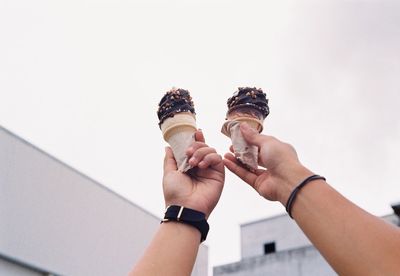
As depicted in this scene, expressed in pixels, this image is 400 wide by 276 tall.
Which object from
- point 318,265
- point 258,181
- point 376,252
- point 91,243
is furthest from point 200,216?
point 318,265

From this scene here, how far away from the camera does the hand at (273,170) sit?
6.95 feet

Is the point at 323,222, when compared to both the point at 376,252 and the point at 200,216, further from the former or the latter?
the point at 200,216

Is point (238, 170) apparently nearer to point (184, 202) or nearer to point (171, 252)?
point (184, 202)

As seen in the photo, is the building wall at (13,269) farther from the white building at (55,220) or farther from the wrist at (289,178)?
the wrist at (289,178)

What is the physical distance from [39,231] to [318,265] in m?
12.0

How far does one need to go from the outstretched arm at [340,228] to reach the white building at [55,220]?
54.9 feet

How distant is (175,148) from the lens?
2.80 metres

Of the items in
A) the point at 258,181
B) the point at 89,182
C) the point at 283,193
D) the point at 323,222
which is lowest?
the point at 323,222

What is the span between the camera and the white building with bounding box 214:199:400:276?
24.9 meters

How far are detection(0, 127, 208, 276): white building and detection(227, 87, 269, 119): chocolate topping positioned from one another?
16.1 m

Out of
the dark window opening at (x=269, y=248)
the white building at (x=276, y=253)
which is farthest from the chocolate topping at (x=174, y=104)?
the dark window opening at (x=269, y=248)

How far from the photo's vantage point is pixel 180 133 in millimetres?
2779

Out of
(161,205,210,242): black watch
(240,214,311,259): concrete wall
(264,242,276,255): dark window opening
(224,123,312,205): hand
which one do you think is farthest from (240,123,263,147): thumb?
(264,242,276,255): dark window opening

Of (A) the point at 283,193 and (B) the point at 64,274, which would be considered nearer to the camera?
(A) the point at 283,193
